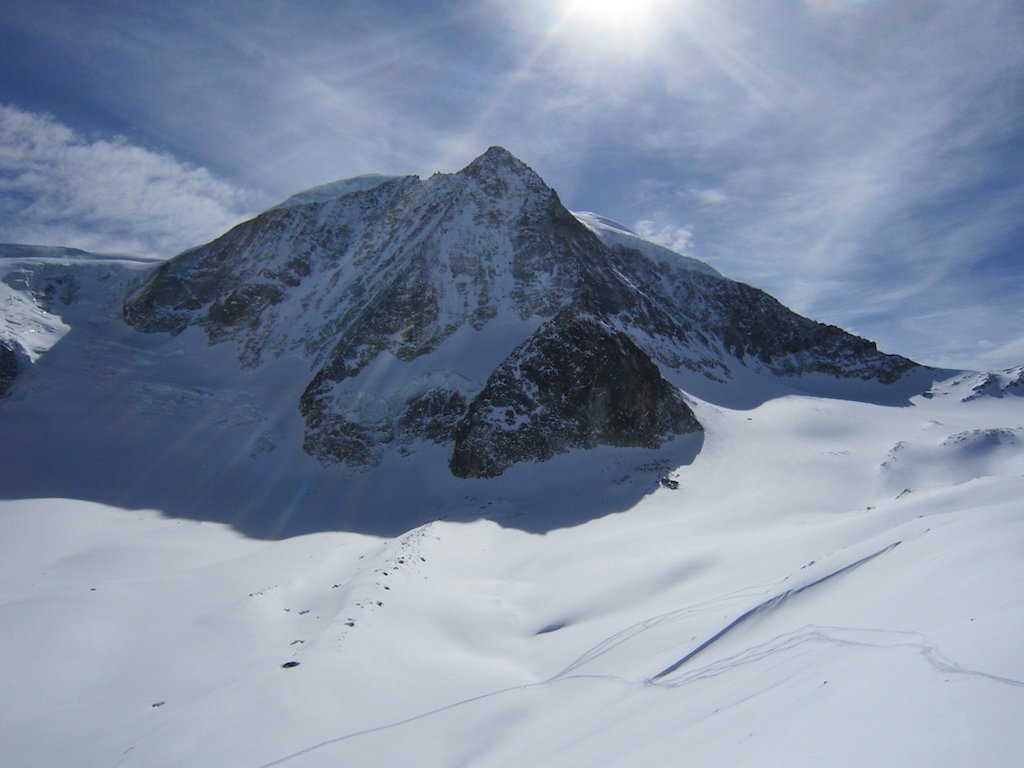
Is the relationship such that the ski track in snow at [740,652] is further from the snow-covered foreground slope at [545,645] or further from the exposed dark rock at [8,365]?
the exposed dark rock at [8,365]

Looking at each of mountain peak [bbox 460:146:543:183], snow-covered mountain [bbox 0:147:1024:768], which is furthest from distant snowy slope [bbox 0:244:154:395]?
mountain peak [bbox 460:146:543:183]

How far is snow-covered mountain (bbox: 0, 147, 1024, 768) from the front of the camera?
5.93m

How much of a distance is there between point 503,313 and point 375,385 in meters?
11.2

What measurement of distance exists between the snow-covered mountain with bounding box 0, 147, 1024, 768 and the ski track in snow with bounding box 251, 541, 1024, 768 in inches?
Answer: 2.3

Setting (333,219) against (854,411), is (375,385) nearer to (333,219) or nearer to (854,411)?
(333,219)

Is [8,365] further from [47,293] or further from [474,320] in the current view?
[474,320]

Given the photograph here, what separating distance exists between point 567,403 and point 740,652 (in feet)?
86.9

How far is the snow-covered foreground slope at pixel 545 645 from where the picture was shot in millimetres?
4238

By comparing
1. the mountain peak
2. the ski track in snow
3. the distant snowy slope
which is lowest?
the ski track in snow

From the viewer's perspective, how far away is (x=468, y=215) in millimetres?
49812

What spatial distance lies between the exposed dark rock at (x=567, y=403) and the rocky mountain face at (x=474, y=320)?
0.09 m

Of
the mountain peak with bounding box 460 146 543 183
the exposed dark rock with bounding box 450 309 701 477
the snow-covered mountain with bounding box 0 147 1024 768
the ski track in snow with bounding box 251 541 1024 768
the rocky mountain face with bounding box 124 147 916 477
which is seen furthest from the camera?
the mountain peak with bounding box 460 146 543 183

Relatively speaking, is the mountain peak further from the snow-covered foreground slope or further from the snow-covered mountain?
the snow-covered foreground slope

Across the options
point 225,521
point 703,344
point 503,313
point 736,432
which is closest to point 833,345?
point 703,344
